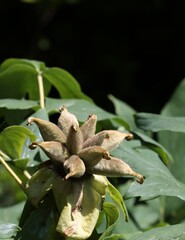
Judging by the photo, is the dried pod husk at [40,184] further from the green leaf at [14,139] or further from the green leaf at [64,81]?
the green leaf at [64,81]

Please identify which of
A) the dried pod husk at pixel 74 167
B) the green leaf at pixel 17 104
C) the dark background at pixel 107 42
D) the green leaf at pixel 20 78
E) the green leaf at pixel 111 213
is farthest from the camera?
the dark background at pixel 107 42

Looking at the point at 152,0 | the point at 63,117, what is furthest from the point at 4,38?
the point at 63,117

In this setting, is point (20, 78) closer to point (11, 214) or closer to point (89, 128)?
point (11, 214)

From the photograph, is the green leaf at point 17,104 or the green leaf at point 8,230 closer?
the green leaf at point 8,230

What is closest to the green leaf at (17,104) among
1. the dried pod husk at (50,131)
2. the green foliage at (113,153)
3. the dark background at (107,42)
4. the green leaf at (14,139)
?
the green foliage at (113,153)

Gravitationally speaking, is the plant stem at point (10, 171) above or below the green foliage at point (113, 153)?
above

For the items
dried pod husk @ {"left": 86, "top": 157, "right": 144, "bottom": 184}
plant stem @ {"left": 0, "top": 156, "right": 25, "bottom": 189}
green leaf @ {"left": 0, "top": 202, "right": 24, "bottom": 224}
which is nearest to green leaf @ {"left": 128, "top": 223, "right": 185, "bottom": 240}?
dried pod husk @ {"left": 86, "top": 157, "right": 144, "bottom": 184}

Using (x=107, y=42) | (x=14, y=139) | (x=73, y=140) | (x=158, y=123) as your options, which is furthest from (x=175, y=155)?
(x=107, y=42)
